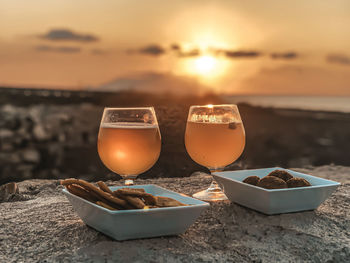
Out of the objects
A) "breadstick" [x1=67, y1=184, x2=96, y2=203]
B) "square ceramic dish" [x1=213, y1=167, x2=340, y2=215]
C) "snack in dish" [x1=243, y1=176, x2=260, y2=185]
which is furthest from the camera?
"snack in dish" [x1=243, y1=176, x2=260, y2=185]

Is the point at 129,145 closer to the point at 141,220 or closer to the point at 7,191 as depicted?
the point at 141,220

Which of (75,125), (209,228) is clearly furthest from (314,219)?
(75,125)

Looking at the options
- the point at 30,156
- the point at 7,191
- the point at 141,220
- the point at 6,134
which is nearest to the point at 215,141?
the point at 141,220

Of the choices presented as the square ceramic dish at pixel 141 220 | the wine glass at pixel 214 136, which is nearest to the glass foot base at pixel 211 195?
the wine glass at pixel 214 136

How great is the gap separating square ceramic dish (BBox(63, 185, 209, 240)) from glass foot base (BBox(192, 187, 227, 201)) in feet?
1.64

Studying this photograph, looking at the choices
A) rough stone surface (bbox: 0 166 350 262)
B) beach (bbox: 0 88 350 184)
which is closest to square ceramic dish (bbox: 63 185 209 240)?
rough stone surface (bbox: 0 166 350 262)

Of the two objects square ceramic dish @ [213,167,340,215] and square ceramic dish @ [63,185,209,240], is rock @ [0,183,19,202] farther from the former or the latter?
square ceramic dish @ [213,167,340,215]

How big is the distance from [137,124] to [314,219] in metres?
0.84

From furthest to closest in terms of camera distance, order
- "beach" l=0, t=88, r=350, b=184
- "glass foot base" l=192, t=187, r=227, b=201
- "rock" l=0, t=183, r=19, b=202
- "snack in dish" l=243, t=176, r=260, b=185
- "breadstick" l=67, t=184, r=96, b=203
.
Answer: "beach" l=0, t=88, r=350, b=184
"rock" l=0, t=183, r=19, b=202
"glass foot base" l=192, t=187, r=227, b=201
"snack in dish" l=243, t=176, r=260, b=185
"breadstick" l=67, t=184, r=96, b=203

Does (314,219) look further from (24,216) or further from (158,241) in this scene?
(24,216)

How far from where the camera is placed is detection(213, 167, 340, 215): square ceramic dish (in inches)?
67.8

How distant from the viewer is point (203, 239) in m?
1.52

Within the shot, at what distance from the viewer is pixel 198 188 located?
7.77ft

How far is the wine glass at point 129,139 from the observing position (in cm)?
194
